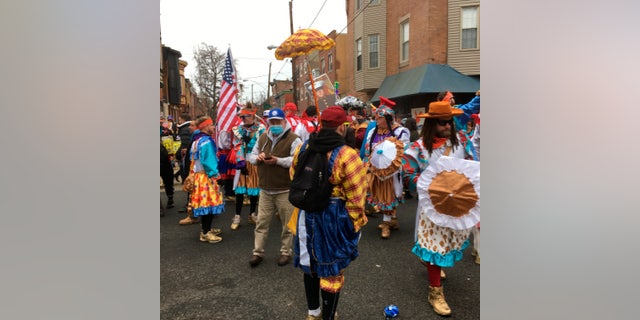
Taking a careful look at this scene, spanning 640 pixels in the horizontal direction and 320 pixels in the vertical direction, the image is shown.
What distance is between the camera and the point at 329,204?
8.43ft

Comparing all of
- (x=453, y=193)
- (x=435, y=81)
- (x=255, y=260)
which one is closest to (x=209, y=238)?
(x=255, y=260)

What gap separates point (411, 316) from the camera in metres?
3.04

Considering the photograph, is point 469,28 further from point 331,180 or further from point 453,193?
point 331,180

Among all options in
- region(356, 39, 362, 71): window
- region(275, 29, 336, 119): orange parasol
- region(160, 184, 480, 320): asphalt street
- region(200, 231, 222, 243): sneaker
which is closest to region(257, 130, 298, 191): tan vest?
region(275, 29, 336, 119): orange parasol

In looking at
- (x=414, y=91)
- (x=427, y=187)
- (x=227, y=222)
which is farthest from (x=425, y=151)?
(x=414, y=91)

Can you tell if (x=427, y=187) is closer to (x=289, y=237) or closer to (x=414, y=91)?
(x=289, y=237)

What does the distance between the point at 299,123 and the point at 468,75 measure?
9.51 m

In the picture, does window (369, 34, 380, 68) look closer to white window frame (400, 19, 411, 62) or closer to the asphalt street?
white window frame (400, 19, 411, 62)

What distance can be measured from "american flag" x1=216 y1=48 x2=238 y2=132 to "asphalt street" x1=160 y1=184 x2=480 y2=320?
201cm

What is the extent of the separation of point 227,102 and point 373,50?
13.5m

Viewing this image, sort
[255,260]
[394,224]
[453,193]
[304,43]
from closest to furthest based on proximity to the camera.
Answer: [453,193], [304,43], [255,260], [394,224]

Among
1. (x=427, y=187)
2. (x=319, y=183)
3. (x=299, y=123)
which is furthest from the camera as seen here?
(x=299, y=123)

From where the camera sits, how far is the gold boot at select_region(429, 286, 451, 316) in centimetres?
302
